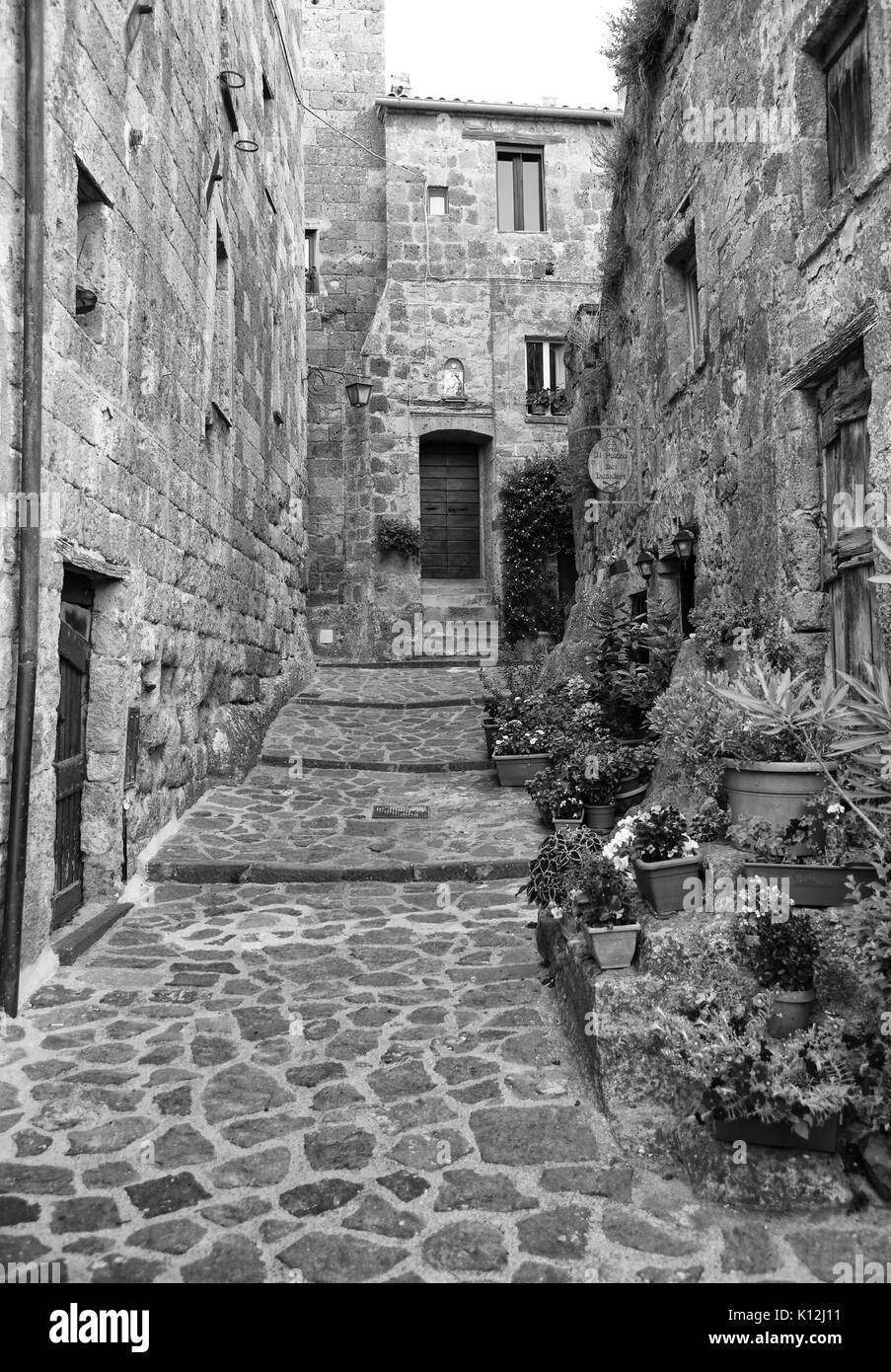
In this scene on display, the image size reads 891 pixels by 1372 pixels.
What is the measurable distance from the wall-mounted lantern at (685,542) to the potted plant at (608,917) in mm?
4542

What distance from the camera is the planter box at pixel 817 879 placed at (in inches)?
139

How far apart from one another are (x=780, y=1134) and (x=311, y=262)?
53.9 feet

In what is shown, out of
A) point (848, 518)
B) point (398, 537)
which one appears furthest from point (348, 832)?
point (398, 537)

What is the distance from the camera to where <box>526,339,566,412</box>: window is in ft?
53.2

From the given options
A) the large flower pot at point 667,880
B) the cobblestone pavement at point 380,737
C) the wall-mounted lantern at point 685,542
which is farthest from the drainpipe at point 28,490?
the cobblestone pavement at point 380,737

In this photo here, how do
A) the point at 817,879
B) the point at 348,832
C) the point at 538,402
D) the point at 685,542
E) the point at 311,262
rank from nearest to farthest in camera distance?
the point at 817,879 < the point at 348,832 < the point at 685,542 < the point at 538,402 < the point at 311,262

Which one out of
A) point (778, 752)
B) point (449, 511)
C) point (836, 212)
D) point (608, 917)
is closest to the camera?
point (608, 917)

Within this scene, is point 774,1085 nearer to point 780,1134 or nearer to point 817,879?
point 780,1134

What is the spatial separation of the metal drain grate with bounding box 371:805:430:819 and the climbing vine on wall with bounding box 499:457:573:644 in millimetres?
7988

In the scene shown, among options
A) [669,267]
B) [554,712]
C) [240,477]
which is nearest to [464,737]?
[554,712]

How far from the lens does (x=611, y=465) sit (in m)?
10.1

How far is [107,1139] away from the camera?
3.22 m

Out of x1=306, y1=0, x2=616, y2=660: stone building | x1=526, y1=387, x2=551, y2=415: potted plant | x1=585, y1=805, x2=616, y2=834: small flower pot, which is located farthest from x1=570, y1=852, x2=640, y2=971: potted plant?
x1=526, y1=387, x2=551, y2=415: potted plant

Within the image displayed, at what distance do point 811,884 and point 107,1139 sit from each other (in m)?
2.65
